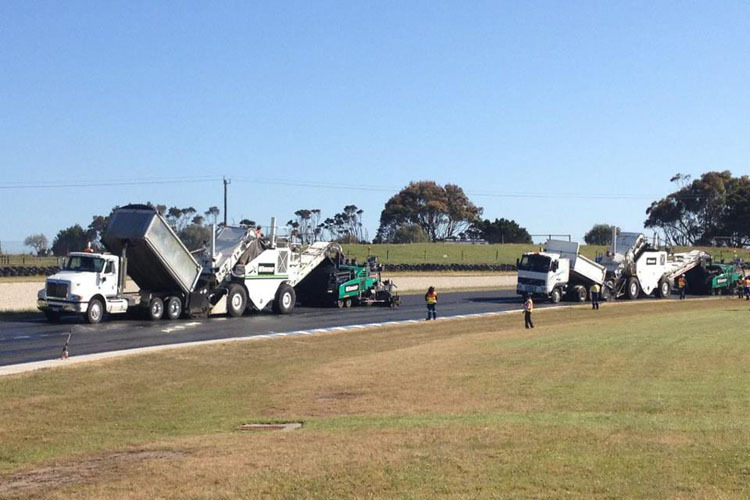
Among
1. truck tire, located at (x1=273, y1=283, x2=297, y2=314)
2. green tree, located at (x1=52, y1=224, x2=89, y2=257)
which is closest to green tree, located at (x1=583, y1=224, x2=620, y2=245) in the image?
green tree, located at (x1=52, y1=224, x2=89, y2=257)

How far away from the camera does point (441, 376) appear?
2136cm

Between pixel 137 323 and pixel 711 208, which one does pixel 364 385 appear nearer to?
pixel 137 323

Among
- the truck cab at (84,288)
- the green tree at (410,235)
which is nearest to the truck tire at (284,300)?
the truck cab at (84,288)

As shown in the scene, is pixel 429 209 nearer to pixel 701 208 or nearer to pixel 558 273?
Result: pixel 701 208

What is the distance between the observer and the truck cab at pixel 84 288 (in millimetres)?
Result: 34812

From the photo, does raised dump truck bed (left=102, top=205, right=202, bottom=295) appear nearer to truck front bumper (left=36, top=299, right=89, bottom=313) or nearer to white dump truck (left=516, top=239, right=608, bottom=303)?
truck front bumper (left=36, top=299, right=89, bottom=313)

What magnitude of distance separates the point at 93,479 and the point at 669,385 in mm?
12078

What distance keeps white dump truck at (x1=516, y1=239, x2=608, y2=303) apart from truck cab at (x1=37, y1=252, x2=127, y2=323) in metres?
24.9

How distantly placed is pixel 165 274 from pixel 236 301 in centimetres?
445

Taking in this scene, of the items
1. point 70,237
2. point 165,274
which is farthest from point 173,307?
point 70,237

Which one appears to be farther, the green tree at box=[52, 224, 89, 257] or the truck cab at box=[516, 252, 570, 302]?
the green tree at box=[52, 224, 89, 257]

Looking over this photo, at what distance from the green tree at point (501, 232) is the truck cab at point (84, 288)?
92.0m

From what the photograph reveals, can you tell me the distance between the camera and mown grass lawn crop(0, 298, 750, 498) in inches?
407

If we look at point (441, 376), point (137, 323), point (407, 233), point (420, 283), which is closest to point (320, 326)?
point (137, 323)
